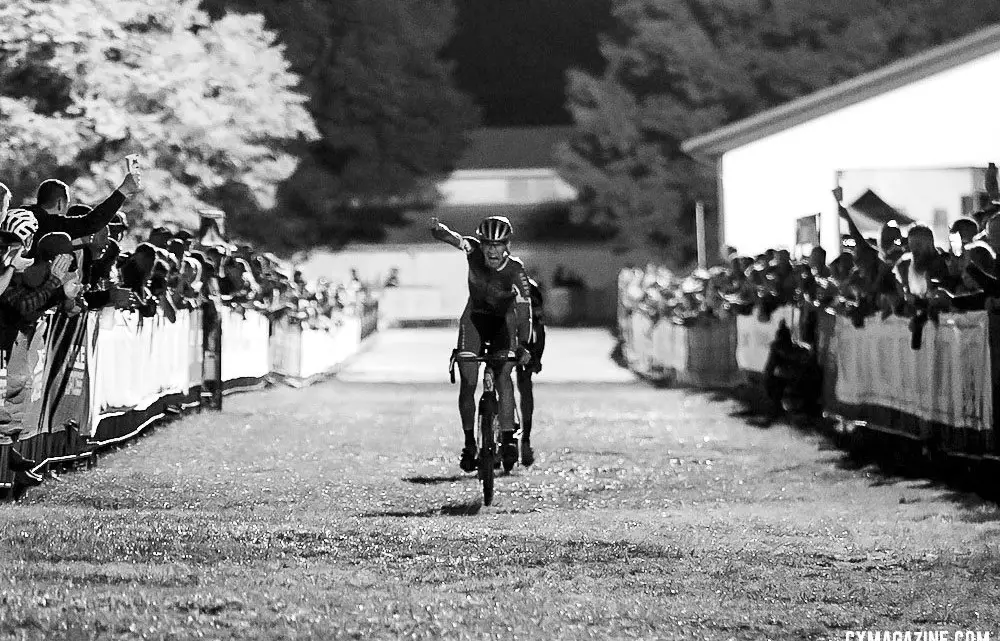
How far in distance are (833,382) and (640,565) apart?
1025 centimetres

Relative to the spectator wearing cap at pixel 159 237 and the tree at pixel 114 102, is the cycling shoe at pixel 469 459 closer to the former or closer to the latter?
the spectator wearing cap at pixel 159 237

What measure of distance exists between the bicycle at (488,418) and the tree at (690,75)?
42195mm

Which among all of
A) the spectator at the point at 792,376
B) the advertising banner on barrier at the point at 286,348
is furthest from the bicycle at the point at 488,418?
the advertising banner on barrier at the point at 286,348

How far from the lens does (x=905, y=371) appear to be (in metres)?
17.1

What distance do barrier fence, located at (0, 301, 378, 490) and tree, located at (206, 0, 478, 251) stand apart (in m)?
20.9

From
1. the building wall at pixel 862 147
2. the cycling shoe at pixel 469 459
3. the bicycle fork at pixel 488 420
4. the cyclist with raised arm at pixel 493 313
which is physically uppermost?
the building wall at pixel 862 147

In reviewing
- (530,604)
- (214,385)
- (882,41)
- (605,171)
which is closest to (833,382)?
(214,385)

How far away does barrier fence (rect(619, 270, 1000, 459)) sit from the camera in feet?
48.5

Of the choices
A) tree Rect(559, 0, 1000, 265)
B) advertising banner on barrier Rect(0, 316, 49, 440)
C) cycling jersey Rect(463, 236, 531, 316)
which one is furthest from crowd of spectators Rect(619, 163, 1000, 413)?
tree Rect(559, 0, 1000, 265)

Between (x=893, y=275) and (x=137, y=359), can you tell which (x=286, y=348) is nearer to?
(x=137, y=359)

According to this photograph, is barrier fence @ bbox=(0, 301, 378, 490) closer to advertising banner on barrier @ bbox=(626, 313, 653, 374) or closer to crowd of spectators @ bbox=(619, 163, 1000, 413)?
crowd of spectators @ bbox=(619, 163, 1000, 413)

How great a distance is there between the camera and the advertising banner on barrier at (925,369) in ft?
48.9

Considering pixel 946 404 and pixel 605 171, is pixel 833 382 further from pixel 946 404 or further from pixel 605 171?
pixel 605 171

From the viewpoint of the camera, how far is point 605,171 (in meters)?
66.5
